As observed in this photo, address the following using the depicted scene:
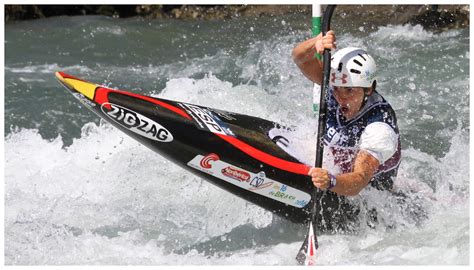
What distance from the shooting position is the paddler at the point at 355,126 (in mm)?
4332

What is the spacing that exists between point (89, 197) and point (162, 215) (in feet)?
2.06

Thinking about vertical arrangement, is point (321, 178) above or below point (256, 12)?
below

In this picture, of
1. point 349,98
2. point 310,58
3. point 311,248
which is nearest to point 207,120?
point 310,58

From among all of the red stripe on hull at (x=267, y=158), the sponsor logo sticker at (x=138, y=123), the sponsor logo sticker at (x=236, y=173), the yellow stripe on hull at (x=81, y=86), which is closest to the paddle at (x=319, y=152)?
the red stripe on hull at (x=267, y=158)

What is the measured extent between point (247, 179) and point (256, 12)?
7.75 metres

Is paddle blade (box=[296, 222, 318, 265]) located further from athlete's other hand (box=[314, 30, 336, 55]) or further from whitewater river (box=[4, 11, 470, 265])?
athlete's other hand (box=[314, 30, 336, 55])

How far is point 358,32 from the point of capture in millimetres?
9945

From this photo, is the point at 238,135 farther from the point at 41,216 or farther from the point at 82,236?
the point at 41,216

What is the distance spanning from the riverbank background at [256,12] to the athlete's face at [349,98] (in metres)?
6.09

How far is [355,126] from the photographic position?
4.52m

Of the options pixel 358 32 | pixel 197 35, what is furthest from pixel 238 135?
pixel 197 35

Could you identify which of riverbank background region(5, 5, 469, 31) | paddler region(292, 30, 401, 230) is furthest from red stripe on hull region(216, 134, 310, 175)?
riverbank background region(5, 5, 469, 31)

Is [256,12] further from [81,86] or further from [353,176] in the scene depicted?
[353,176]

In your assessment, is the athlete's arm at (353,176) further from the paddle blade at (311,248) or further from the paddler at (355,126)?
the paddle blade at (311,248)
